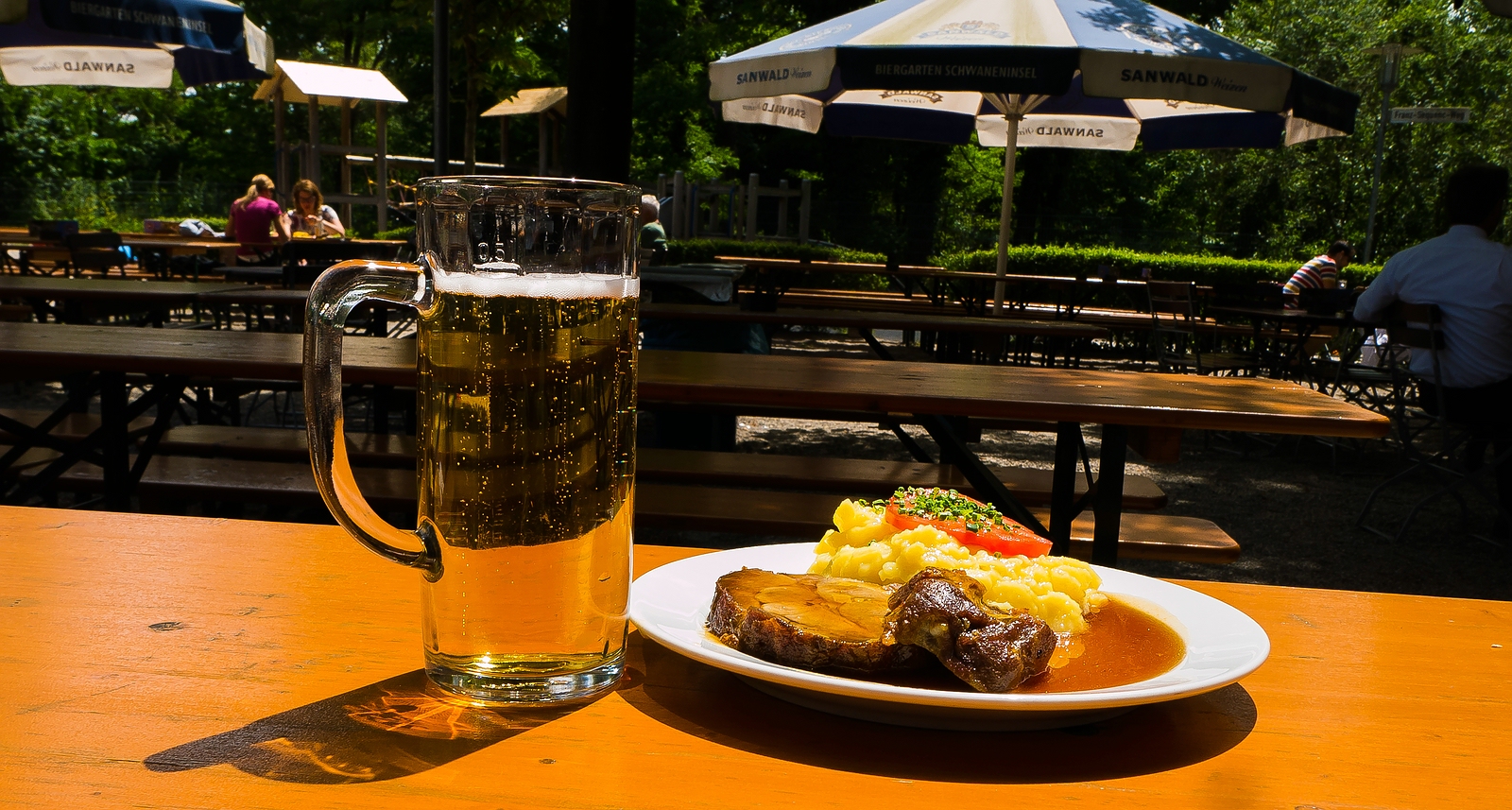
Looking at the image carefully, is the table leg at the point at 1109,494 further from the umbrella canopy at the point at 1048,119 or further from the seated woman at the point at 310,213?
the seated woman at the point at 310,213

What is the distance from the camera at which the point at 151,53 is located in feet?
30.4

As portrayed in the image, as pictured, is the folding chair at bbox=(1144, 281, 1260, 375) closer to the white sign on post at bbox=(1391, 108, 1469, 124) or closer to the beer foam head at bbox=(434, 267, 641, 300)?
the white sign on post at bbox=(1391, 108, 1469, 124)

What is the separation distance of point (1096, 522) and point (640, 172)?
21.8 m

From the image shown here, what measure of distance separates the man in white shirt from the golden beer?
5.99m

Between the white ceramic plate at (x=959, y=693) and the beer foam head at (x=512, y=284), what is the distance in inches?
9.3

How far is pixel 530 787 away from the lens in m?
0.58

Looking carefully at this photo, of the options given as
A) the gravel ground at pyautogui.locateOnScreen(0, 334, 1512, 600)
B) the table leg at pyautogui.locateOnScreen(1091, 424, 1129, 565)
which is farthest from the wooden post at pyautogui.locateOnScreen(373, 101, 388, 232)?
the table leg at pyautogui.locateOnScreen(1091, 424, 1129, 565)

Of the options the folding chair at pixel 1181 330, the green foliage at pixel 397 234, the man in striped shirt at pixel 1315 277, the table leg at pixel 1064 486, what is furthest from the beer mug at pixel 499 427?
the green foliage at pixel 397 234

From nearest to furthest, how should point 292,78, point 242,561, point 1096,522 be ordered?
point 242,561 → point 1096,522 → point 292,78

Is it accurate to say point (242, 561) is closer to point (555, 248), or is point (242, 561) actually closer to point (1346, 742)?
point (555, 248)

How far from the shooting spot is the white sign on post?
32.6 feet

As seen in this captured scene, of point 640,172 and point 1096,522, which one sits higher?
A: point 640,172

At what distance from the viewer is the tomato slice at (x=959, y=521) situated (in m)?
1.00

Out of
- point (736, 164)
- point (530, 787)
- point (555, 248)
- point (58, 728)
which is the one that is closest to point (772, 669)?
point (530, 787)
